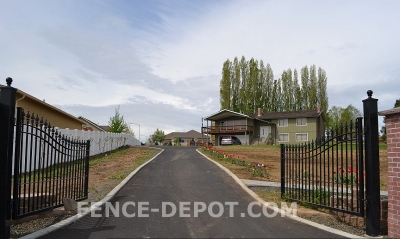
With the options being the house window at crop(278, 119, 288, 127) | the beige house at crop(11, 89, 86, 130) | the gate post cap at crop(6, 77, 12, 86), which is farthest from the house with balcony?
the gate post cap at crop(6, 77, 12, 86)

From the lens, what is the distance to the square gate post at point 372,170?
618cm

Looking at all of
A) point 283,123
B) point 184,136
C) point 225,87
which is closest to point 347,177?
point 283,123

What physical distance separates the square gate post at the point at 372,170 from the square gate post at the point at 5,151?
6414 mm

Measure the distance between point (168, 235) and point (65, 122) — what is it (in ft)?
94.5

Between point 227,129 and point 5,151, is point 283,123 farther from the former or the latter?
point 5,151

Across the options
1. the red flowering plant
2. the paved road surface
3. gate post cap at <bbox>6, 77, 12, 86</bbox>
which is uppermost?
gate post cap at <bbox>6, 77, 12, 86</bbox>

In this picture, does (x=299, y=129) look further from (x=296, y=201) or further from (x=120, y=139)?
(x=296, y=201)

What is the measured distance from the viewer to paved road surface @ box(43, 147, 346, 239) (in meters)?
6.25

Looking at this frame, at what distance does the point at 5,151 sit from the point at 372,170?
256 inches

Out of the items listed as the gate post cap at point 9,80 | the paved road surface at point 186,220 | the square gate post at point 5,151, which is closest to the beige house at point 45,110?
the paved road surface at point 186,220

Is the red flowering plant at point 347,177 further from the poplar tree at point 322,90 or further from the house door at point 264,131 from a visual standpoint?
the poplar tree at point 322,90

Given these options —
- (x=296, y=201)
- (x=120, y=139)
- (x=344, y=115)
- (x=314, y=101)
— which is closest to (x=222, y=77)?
(x=314, y=101)

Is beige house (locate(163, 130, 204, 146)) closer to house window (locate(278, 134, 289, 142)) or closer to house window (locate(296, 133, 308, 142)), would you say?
house window (locate(278, 134, 289, 142))

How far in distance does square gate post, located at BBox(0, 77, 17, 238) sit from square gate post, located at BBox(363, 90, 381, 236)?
6414mm
